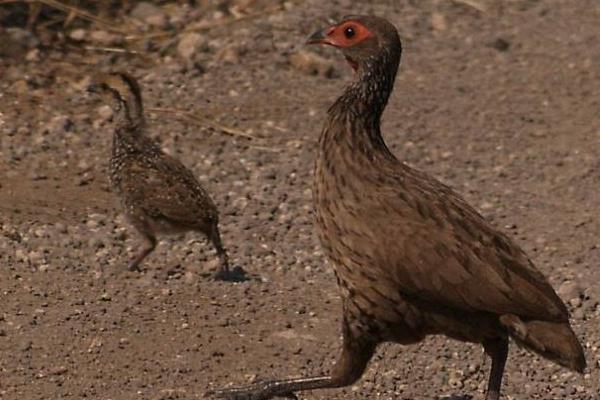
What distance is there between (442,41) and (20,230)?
15.6ft

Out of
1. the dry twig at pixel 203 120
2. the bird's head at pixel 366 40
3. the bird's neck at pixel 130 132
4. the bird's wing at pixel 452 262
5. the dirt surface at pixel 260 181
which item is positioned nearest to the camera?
the bird's wing at pixel 452 262

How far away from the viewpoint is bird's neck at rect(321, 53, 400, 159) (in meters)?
7.65

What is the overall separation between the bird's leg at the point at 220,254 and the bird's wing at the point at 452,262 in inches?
78.2

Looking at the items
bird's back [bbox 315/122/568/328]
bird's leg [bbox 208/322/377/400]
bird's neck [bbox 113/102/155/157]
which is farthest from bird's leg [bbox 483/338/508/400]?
bird's neck [bbox 113/102/155/157]

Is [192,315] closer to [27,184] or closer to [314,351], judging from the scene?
[314,351]

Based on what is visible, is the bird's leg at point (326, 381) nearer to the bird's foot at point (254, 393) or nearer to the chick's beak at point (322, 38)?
the bird's foot at point (254, 393)

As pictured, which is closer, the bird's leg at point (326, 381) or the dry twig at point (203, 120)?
the bird's leg at point (326, 381)

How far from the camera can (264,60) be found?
1238 centimetres

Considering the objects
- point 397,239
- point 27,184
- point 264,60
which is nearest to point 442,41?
point 264,60

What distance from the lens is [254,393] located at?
7727 millimetres

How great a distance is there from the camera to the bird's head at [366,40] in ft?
25.7

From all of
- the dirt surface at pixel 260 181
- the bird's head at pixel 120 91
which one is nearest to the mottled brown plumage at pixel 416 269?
the dirt surface at pixel 260 181

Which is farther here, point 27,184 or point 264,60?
point 264,60

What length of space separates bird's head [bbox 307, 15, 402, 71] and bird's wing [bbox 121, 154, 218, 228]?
161 cm
